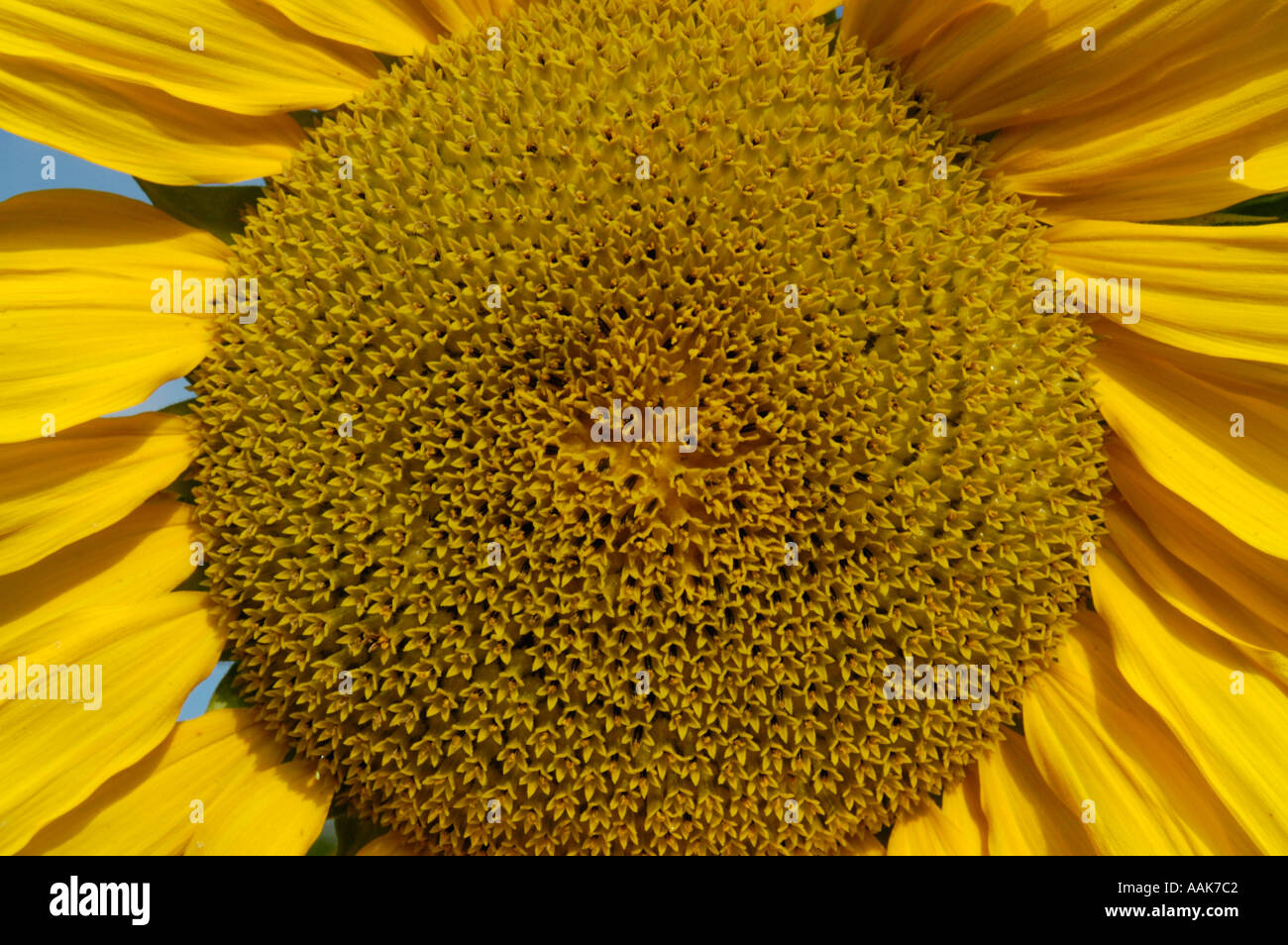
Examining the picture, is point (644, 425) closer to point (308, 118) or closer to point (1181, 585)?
point (308, 118)

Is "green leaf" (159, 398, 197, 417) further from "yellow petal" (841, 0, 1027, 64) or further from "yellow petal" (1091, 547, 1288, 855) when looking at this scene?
"yellow petal" (1091, 547, 1288, 855)

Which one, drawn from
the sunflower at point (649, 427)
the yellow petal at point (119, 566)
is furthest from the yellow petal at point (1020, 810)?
the yellow petal at point (119, 566)

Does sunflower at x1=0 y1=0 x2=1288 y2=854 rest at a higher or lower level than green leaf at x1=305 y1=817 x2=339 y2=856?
higher

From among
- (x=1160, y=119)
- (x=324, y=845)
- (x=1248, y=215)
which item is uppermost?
(x=1160, y=119)

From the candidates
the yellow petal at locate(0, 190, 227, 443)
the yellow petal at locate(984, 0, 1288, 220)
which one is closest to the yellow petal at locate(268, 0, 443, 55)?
the yellow petal at locate(0, 190, 227, 443)

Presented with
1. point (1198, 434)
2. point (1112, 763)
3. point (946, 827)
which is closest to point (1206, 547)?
point (1198, 434)

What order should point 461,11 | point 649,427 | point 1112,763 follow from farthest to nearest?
point 1112,763 → point 461,11 → point 649,427
